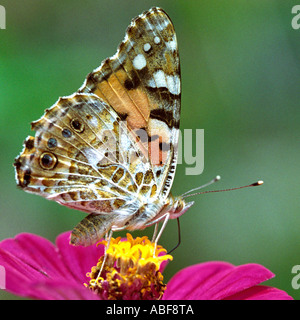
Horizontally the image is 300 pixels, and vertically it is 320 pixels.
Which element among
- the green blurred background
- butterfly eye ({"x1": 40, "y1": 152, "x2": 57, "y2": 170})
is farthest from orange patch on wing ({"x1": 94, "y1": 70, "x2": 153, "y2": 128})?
the green blurred background

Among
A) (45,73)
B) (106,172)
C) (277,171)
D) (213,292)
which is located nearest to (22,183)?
(106,172)

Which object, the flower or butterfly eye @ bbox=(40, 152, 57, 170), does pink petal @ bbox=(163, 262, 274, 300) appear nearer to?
the flower

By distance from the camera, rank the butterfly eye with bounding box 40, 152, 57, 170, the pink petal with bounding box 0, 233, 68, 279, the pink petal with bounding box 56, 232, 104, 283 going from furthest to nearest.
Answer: the pink petal with bounding box 56, 232, 104, 283 → the pink petal with bounding box 0, 233, 68, 279 → the butterfly eye with bounding box 40, 152, 57, 170

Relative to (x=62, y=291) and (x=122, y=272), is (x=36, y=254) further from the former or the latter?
(x=62, y=291)

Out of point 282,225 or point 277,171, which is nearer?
point 282,225
